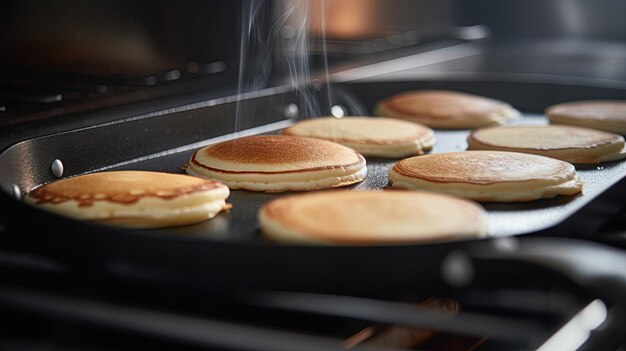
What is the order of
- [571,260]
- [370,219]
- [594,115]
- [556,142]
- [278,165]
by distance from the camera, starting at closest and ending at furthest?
[571,260]
[370,219]
[278,165]
[556,142]
[594,115]

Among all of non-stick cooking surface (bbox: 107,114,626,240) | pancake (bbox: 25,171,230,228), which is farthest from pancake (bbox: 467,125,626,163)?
pancake (bbox: 25,171,230,228)

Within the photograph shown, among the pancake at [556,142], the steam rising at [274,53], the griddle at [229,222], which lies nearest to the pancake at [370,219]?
the griddle at [229,222]

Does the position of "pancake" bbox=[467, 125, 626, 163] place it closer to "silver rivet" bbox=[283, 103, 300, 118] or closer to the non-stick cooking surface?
the non-stick cooking surface

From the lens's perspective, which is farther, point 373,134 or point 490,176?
point 373,134

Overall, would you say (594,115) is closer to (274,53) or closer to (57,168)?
(274,53)

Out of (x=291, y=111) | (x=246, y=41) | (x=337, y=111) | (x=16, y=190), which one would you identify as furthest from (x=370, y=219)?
(x=246, y=41)

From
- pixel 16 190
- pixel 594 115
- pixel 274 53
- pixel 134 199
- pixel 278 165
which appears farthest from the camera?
pixel 274 53
